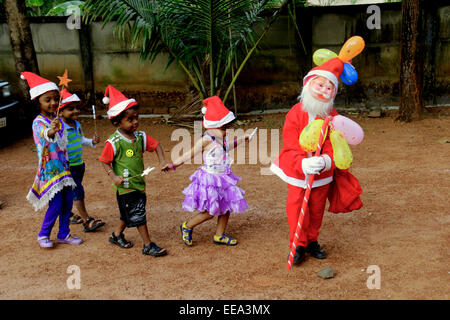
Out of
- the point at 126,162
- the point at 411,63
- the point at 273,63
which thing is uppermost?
the point at 273,63

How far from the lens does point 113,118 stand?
3770 mm

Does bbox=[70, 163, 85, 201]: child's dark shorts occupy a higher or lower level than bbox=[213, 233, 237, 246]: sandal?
higher

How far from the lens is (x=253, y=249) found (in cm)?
396

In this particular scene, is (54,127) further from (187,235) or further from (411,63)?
(411,63)

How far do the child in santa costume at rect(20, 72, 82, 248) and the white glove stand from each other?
2.05m

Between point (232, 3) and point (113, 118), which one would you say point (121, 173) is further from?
point (232, 3)

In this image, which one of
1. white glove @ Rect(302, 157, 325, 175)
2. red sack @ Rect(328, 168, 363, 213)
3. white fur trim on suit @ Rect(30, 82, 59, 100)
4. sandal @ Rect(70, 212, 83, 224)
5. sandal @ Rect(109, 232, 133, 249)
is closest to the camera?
white glove @ Rect(302, 157, 325, 175)

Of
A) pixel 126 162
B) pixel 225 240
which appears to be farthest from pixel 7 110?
pixel 225 240

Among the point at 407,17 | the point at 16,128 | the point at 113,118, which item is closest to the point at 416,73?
the point at 407,17

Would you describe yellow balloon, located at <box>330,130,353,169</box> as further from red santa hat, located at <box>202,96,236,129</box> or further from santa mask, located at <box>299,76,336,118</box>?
red santa hat, located at <box>202,96,236,129</box>

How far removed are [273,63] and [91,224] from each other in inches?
219

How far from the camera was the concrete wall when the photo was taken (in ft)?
28.5

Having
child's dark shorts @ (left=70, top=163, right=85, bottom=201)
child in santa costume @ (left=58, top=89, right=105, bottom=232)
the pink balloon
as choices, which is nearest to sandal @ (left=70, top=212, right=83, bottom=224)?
child in santa costume @ (left=58, top=89, right=105, bottom=232)

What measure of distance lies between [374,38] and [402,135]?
2.38 metres
